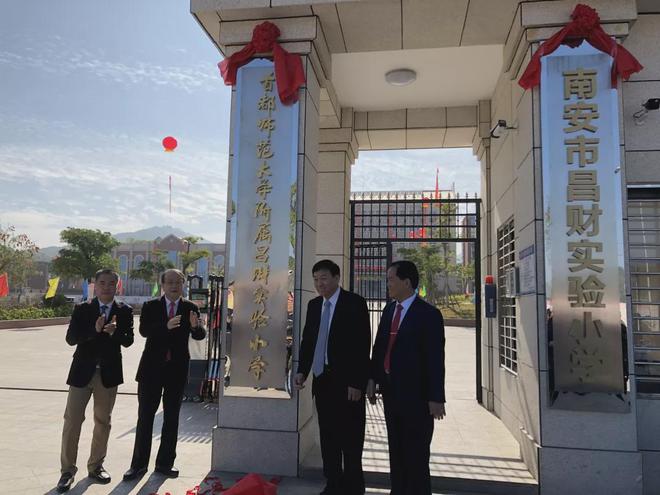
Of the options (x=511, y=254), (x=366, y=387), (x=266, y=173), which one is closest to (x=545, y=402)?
(x=366, y=387)

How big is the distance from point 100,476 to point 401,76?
4510mm

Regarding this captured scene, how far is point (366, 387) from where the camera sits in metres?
2.82

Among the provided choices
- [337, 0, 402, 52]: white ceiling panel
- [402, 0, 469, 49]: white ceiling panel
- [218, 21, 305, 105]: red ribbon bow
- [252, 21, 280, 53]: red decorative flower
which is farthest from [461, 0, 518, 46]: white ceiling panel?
[252, 21, 280, 53]: red decorative flower

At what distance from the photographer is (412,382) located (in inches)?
100

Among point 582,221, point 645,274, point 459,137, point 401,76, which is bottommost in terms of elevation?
point 645,274

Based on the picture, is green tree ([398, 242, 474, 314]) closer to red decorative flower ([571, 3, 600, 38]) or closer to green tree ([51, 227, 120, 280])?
green tree ([51, 227, 120, 280])

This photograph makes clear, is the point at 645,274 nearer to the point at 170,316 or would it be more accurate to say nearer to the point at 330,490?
the point at 330,490

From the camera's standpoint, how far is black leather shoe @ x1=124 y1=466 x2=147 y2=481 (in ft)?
10.5

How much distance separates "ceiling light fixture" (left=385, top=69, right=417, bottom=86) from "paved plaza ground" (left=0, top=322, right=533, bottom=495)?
3644 mm

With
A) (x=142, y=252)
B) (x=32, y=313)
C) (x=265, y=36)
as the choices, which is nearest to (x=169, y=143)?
(x=265, y=36)

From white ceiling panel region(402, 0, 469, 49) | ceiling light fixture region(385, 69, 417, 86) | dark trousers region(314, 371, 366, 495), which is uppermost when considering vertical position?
ceiling light fixture region(385, 69, 417, 86)

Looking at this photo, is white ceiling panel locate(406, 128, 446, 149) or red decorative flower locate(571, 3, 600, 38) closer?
red decorative flower locate(571, 3, 600, 38)

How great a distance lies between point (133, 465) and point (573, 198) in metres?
3.53

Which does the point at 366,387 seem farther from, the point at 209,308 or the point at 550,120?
the point at 209,308
